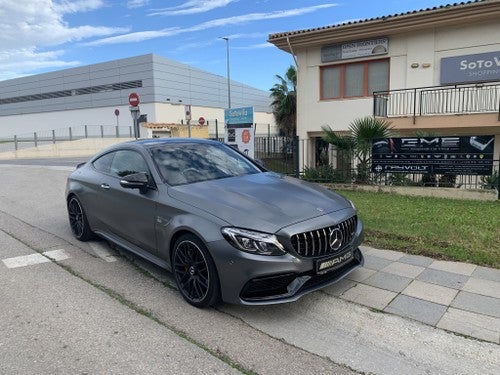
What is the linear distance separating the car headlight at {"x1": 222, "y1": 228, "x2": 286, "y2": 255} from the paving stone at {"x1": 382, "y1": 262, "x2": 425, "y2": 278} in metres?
1.93

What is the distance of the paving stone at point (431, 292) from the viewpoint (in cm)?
396

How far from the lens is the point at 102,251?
222 inches

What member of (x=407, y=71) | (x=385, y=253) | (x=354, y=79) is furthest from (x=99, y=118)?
(x=385, y=253)

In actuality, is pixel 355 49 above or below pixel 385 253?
above

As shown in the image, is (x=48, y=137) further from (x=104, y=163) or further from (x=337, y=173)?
(x=104, y=163)

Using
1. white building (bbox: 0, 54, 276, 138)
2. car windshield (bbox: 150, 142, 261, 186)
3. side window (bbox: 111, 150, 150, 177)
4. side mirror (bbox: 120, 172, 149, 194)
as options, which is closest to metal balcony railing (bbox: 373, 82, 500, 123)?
car windshield (bbox: 150, 142, 261, 186)

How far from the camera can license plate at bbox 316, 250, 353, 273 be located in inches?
140

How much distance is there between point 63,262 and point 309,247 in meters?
3.31

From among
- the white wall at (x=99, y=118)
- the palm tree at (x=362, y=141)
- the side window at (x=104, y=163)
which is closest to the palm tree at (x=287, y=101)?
the white wall at (x=99, y=118)

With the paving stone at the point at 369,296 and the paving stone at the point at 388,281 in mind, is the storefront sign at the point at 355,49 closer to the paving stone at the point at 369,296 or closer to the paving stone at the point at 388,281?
the paving stone at the point at 388,281

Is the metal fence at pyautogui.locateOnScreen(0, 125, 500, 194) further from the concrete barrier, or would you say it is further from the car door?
the concrete barrier

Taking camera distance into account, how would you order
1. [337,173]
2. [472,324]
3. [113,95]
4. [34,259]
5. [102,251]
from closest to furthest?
[472,324]
[34,259]
[102,251]
[337,173]
[113,95]

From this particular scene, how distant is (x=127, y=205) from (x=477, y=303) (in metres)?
3.71

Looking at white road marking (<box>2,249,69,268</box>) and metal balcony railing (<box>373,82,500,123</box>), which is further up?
→ metal balcony railing (<box>373,82,500,123</box>)
